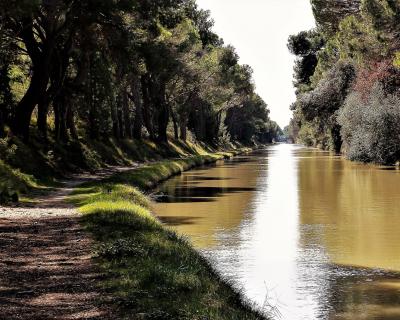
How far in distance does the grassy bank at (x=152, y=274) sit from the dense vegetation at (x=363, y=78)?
23.2 metres

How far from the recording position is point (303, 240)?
20047 millimetres

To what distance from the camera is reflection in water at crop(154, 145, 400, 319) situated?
13.0 meters

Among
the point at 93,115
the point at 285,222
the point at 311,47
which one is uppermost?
the point at 311,47

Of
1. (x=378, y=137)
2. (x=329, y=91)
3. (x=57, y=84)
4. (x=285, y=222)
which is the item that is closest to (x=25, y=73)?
(x=57, y=84)

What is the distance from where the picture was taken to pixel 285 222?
2409cm

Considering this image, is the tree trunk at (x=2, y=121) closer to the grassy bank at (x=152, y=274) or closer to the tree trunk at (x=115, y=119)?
the grassy bank at (x=152, y=274)

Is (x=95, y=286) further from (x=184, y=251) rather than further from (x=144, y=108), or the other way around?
(x=144, y=108)

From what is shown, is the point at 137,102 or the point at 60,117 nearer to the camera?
the point at 60,117

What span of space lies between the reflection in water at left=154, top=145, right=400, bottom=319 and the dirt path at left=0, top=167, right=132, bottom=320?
3.48 m

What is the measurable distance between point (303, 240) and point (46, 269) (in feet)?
A: 31.6

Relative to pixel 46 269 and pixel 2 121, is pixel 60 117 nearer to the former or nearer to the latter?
pixel 2 121

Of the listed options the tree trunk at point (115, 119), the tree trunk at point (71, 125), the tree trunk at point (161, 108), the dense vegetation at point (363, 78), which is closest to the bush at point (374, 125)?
the dense vegetation at point (363, 78)

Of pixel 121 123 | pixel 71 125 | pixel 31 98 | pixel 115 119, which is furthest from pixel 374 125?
pixel 31 98

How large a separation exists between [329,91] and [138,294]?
63.4 meters
